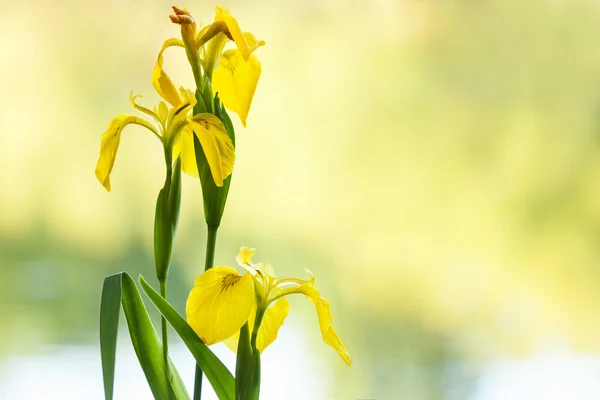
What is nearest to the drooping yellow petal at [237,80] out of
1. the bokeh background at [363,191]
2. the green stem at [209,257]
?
the green stem at [209,257]

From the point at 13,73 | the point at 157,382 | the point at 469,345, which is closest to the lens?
the point at 157,382

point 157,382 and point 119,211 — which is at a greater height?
A: point 119,211

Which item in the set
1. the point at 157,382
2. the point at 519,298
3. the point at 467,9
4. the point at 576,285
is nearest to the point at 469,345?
the point at 519,298

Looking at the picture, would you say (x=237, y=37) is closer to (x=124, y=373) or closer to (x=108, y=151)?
(x=108, y=151)

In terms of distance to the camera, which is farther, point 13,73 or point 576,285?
point 576,285

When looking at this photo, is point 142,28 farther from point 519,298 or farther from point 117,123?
point 519,298

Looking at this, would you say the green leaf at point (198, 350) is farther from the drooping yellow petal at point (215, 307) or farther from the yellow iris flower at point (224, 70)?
the yellow iris flower at point (224, 70)

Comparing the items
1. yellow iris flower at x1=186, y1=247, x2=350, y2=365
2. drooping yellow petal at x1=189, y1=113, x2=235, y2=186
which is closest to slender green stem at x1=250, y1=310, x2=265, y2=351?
yellow iris flower at x1=186, y1=247, x2=350, y2=365

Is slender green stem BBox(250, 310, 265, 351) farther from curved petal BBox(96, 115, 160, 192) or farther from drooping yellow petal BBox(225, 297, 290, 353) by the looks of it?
curved petal BBox(96, 115, 160, 192)
